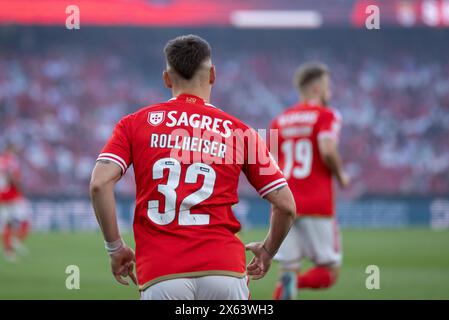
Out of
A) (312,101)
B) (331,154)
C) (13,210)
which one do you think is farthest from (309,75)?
(13,210)

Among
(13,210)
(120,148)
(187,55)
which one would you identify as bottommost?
(120,148)

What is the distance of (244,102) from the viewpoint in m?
30.8

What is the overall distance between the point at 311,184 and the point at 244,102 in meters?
22.5

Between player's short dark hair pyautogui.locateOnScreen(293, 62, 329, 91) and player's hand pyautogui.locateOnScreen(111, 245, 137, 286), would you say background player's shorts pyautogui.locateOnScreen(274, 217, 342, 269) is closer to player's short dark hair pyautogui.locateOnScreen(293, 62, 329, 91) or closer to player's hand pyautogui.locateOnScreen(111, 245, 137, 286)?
→ player's short dark hair pyautogui.locateOnScreen(293, 62, 329, 91)

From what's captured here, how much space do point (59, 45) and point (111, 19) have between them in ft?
13.0

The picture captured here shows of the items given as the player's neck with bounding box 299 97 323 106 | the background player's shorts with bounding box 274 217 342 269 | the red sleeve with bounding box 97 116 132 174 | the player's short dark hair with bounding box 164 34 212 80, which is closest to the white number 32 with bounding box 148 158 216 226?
the red sleeve with bounding box 97 116 132 174

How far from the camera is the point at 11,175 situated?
1672 centimetres

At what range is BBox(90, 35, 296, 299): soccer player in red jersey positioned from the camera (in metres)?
4.05

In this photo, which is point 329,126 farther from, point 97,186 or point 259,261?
point 97,186

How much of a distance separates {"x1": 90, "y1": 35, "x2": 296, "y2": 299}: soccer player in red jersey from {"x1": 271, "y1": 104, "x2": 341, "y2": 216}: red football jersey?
160 inches

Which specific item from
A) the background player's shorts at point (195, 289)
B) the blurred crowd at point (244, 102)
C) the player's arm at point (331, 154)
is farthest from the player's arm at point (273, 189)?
the blurred crowd at point (244, 102)

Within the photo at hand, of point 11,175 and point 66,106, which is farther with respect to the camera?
point 66,106
